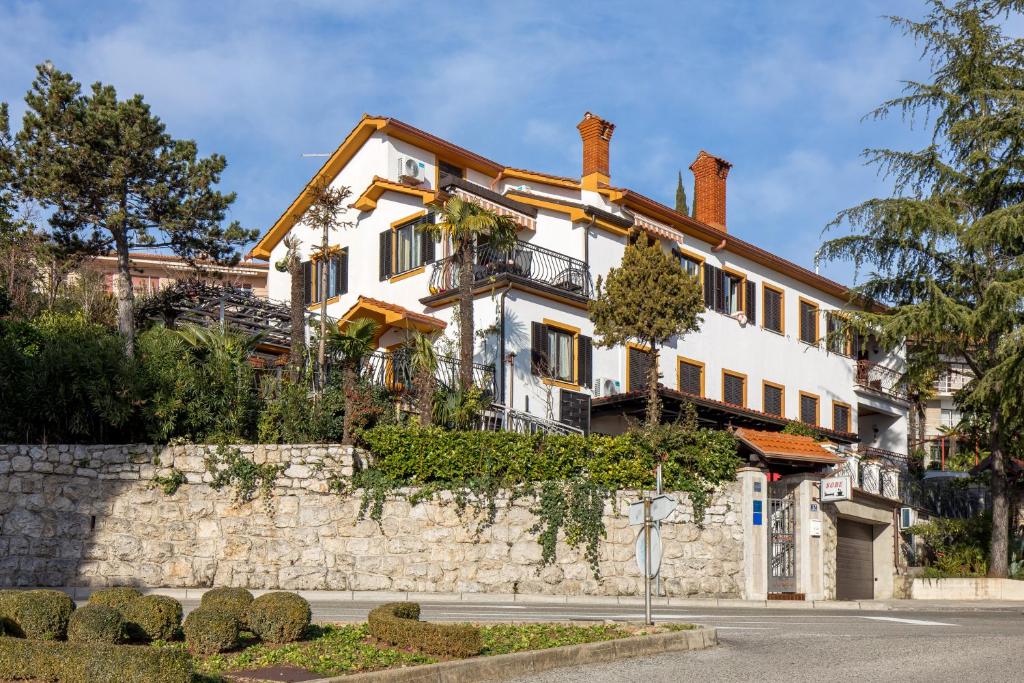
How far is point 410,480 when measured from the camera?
2481 cm

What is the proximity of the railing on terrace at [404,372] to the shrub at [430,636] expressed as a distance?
15471 mm

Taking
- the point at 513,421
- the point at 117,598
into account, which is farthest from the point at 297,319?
the point at 117,598

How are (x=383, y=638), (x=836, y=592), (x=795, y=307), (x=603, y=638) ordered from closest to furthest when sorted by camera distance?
(x=383, y=638) < (x=603, y=638) < (x=836, y=592) < (x=795, y=307)

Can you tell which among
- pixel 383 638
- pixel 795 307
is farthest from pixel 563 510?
pixel 795 307

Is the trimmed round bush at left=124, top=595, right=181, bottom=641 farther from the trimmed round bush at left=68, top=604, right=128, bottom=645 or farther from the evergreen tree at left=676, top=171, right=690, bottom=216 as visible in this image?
the evergreen tree at left=676, top=171, right=690, bottom=216

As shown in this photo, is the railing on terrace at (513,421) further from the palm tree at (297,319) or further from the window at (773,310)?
the window at (773,310)

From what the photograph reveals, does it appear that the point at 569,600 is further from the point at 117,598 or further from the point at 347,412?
the point at 117,598

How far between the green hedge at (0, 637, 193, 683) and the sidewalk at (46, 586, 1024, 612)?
11.9 m

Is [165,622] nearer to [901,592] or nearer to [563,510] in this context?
[563,510]

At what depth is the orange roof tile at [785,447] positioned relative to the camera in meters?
27.5

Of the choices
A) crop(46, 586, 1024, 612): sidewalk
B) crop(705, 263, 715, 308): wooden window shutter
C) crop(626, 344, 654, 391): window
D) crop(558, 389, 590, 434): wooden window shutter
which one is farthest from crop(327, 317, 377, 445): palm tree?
crop(705, 263, 715, 308): wooden window shutter

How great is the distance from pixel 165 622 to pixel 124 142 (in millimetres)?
20199

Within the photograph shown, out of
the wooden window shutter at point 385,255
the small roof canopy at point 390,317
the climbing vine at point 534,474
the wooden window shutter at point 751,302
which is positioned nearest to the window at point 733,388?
the wooden window shutter at point 751,302

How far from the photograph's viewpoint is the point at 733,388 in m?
38.7
